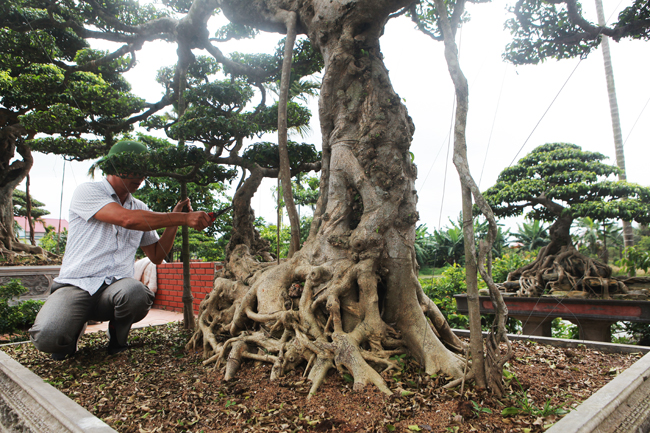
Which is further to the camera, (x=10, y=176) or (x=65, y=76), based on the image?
(x=10, y=176)

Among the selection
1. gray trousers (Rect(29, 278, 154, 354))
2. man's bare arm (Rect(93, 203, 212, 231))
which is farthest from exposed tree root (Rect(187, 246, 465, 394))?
man's bare arm (Rect(93, 203, 212, 231))

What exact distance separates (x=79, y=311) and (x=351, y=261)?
71.5 inches

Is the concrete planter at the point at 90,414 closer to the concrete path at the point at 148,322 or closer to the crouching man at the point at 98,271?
the crouching man at the point at 98,271

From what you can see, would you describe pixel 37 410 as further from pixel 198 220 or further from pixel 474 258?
pixel 474 258

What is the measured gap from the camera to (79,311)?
2.41 metres

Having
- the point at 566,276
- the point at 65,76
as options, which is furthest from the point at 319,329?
the point at 65,76

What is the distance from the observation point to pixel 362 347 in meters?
2.06

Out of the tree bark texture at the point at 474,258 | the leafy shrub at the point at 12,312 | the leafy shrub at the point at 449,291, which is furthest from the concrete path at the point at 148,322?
the tree bark texture at the point at 474,258

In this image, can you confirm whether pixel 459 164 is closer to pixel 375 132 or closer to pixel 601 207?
pixel 375 132

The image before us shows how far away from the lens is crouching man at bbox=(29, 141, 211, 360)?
92.4 inches

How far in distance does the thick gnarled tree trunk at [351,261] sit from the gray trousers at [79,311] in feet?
1.64

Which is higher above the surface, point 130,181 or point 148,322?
point 130,181

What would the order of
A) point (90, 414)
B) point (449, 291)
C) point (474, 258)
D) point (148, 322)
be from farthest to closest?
point (148, 322) → point (449, 291) → point (474, 258) → point (90, 414)

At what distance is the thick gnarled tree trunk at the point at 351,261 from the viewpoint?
2053 mm
